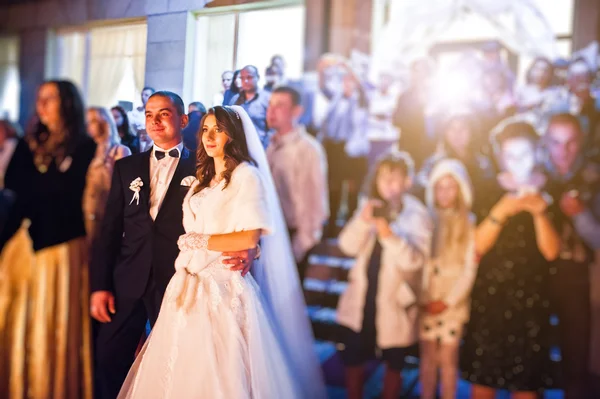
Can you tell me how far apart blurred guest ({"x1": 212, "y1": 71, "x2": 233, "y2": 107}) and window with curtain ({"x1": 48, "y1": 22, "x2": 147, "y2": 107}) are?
330 mm

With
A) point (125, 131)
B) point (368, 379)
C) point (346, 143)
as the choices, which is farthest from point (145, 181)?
point (368, 379)

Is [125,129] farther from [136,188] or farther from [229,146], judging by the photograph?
[229,146]

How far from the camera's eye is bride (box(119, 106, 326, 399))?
1.72 m

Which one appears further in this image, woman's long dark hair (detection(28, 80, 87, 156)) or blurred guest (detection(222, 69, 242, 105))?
woman's long dark hair (detection(28, 80, 87, 156))

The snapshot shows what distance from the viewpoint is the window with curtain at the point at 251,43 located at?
1912 mm

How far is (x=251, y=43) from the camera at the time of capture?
1.91m

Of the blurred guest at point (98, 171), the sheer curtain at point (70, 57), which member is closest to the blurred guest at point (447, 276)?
the blurred guest at point (98, 171)

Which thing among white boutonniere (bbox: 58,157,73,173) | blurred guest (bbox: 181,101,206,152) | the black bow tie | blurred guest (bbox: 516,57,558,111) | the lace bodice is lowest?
the lace bodice

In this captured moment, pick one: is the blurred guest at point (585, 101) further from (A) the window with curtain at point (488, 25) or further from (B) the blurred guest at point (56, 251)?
(B) the blurred guest at point (56, 251)

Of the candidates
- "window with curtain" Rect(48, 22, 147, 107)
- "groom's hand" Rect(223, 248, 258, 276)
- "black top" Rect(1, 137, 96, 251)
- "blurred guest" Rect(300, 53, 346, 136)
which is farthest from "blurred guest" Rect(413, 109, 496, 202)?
"black top" Rect(1, 137, 96, 251)

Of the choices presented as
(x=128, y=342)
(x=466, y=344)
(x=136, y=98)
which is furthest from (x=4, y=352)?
(x=466, y=344)

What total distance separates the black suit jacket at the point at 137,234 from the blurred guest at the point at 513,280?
105 centimetres

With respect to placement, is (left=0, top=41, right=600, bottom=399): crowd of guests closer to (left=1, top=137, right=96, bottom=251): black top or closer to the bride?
(left=1, top=137, right=96, bottom=251): black top

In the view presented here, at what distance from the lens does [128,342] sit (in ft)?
6.44
